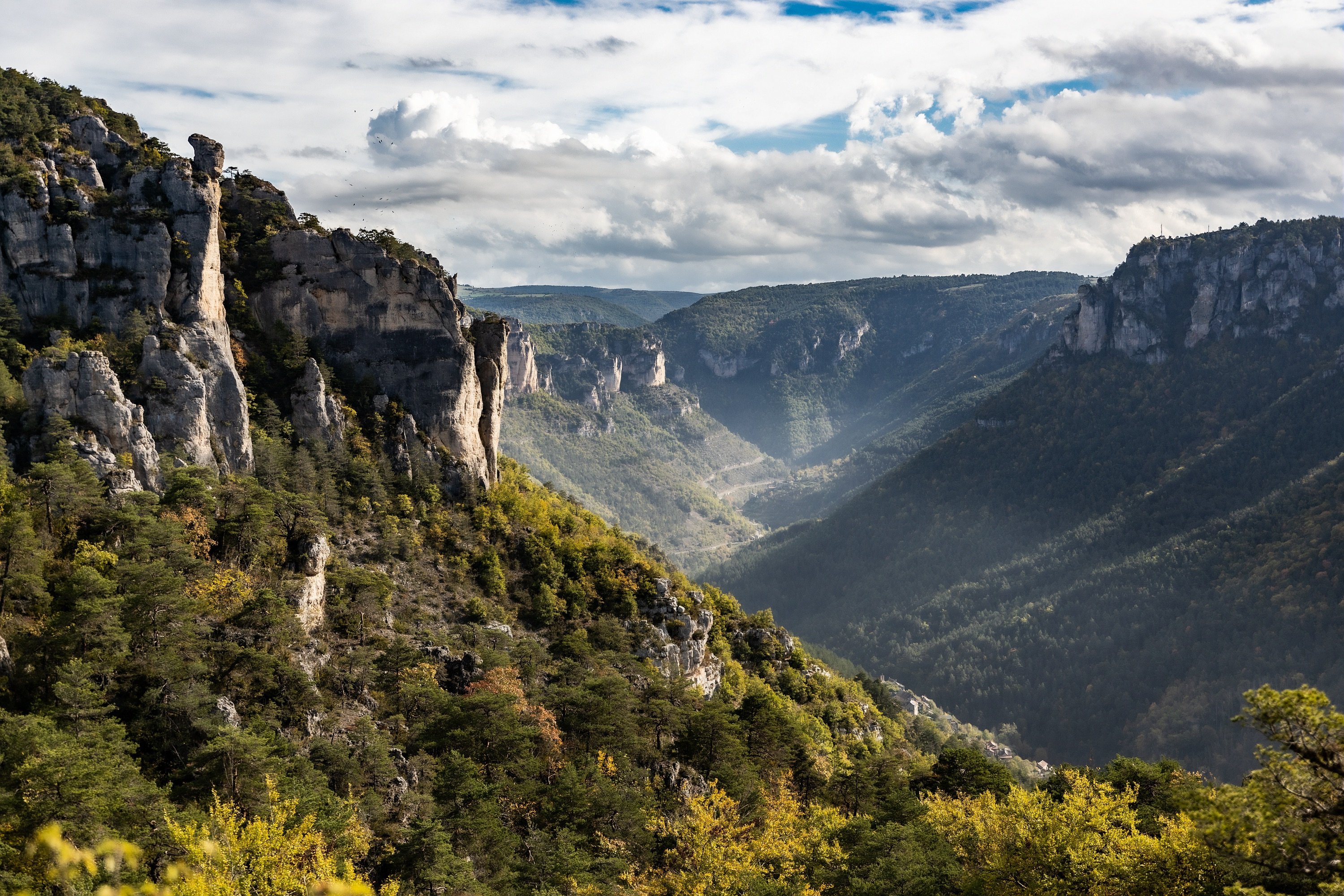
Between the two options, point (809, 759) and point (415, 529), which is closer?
point (809, 759)

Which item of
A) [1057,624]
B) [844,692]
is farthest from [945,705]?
[844,692]

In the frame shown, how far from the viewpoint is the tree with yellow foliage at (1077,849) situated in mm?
30578

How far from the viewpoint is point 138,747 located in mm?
38625

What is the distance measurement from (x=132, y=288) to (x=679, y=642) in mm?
54504

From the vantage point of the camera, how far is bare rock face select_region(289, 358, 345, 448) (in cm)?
7025

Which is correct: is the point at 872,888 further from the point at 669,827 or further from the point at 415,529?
the point at 415,529

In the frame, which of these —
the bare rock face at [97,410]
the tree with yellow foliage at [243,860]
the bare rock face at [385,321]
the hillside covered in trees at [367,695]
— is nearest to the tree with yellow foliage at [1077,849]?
the hillside covered in trees at [367,695]

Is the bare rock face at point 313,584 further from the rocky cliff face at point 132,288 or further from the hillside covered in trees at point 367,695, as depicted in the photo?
the rocky cliff face at point 132,288

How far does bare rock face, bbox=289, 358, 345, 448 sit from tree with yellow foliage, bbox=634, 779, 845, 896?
42.5m

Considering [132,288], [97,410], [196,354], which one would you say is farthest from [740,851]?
[132,288]

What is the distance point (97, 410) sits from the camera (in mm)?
54500

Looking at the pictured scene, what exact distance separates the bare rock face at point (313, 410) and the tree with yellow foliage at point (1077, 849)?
55.2 metres

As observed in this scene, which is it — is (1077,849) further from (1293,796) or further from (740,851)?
(740,851)

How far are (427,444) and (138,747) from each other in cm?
4201
